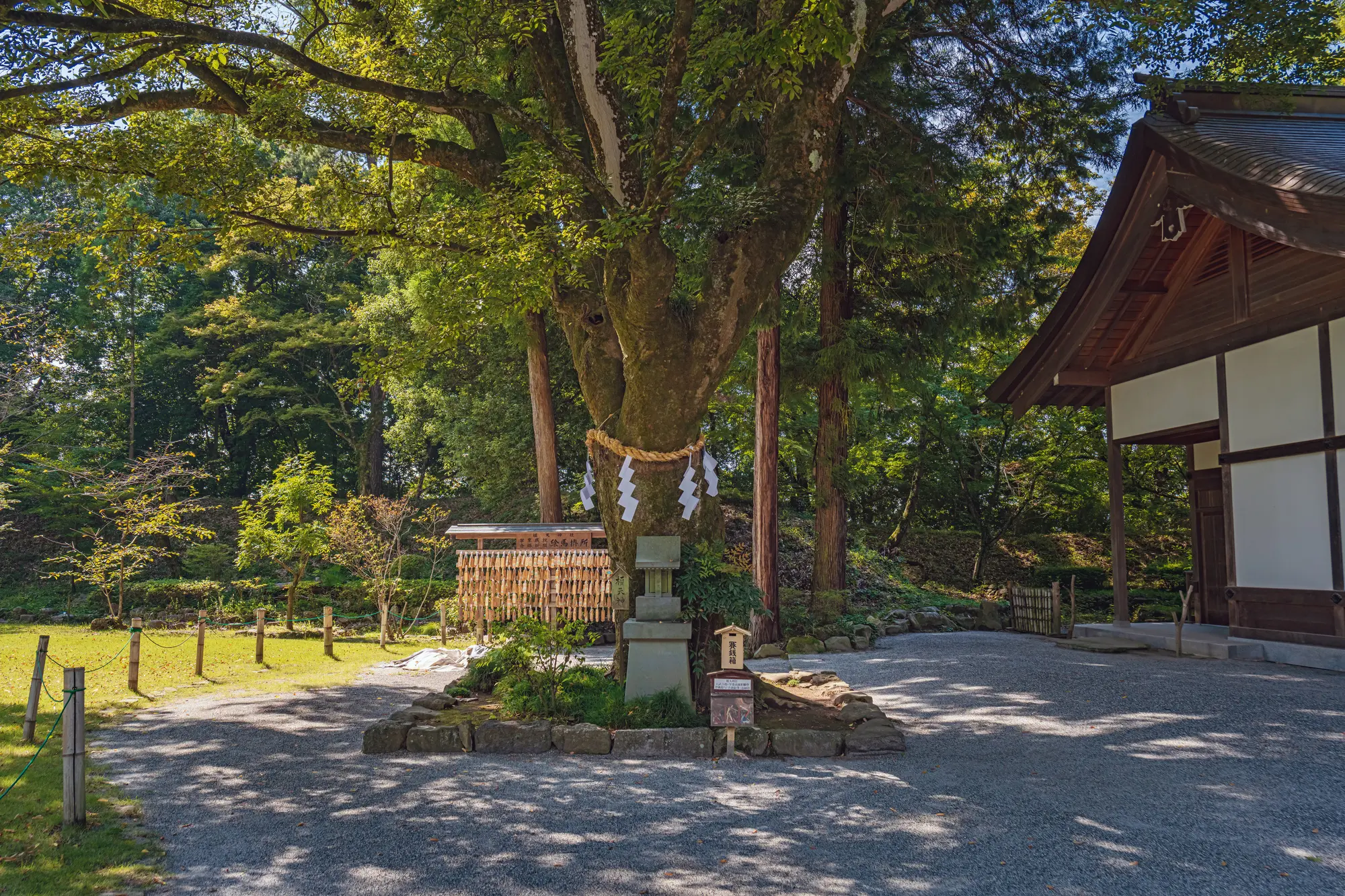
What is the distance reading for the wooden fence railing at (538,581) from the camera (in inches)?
503

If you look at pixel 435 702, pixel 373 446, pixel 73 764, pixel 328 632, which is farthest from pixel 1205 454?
pixel 373 446

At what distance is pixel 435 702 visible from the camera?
7.32 m

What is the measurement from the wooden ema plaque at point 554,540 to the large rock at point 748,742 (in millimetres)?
7142

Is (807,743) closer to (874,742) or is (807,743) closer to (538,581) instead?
(874,742)

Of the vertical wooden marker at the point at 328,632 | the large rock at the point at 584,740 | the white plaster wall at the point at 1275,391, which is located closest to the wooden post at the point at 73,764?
the large rock at the point at 584,740

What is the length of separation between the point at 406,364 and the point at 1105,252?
8489 millimetres

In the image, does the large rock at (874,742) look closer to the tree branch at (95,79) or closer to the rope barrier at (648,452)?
the rope barrier at (648,452)

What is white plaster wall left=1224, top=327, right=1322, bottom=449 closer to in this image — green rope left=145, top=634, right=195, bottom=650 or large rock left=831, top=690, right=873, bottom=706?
large rock left=831, top=690, right=873, bottom=706

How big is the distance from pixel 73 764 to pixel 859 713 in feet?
16.7

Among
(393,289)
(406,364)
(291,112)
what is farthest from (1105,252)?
(393,289)

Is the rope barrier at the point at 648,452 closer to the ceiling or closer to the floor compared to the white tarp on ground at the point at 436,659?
closer to the ceiling

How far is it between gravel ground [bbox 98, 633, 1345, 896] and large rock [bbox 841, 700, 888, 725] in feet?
1.08

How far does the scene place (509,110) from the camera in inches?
252

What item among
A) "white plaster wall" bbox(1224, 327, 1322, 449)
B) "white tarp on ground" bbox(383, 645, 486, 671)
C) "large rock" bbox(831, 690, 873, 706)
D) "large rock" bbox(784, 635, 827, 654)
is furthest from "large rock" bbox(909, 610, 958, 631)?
"large rock" bbox(831, 690, 873, 706)
